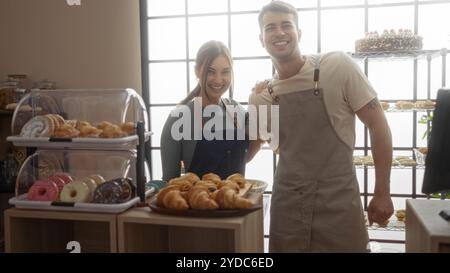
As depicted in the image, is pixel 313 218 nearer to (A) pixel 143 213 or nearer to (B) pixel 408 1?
(A) pixel 143 213

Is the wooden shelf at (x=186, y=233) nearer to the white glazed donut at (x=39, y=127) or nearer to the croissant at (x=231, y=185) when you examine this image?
the croissant at (x=231, y=185)

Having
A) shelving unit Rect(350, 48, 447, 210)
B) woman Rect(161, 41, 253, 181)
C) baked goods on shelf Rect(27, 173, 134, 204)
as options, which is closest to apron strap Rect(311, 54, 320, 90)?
woman Rect(161, 41, 253, 181)

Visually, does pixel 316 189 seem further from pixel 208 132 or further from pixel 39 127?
pixel 39 127

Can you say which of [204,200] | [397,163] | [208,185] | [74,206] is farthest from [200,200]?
[397,163]

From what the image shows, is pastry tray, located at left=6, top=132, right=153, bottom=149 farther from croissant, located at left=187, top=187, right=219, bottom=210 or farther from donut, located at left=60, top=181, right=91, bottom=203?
croissant, located at left=187, top=187, right=219, bottom=210

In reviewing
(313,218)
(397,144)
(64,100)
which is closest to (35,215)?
(64,100)

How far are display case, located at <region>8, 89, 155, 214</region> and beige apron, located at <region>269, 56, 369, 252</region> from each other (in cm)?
62

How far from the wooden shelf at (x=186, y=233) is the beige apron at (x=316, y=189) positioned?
0.97ft

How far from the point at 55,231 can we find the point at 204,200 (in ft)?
2.38

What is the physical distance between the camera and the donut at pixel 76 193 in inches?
61.5

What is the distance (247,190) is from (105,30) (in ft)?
9.04

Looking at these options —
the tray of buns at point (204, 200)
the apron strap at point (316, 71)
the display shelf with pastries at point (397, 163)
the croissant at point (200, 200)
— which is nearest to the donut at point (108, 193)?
the tray of buns at point (204, 200)

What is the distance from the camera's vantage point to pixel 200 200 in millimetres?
1434

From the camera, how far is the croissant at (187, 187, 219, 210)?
142 cm
